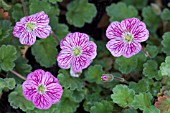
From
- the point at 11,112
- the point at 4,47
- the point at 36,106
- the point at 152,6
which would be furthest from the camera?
the point at 152,6

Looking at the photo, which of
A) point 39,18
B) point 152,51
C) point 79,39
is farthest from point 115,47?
point 39,18

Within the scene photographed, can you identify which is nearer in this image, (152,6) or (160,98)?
(160,98)

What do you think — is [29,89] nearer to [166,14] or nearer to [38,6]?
[38,6]

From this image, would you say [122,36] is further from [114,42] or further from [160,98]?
[160,98]

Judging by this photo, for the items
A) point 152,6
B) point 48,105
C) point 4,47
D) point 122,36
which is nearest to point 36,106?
point 48,105

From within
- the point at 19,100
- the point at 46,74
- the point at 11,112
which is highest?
the point at 46,74

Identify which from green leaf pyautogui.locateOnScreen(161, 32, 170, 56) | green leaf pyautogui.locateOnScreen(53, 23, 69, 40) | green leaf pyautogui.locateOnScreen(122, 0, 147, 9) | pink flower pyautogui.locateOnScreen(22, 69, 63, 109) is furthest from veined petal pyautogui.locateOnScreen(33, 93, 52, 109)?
green leaf pyautogui.locateOnScreen(122, 0, 147, 9)

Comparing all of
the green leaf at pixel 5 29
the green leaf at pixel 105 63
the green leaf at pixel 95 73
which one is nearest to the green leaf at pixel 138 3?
the green leaf at pixel 105 63

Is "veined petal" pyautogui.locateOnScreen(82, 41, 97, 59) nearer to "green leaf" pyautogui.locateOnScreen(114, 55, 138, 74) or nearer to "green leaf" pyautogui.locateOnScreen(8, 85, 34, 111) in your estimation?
"green leaf" pyautogui.locateOnScreen(114, 55, 138, 74)
